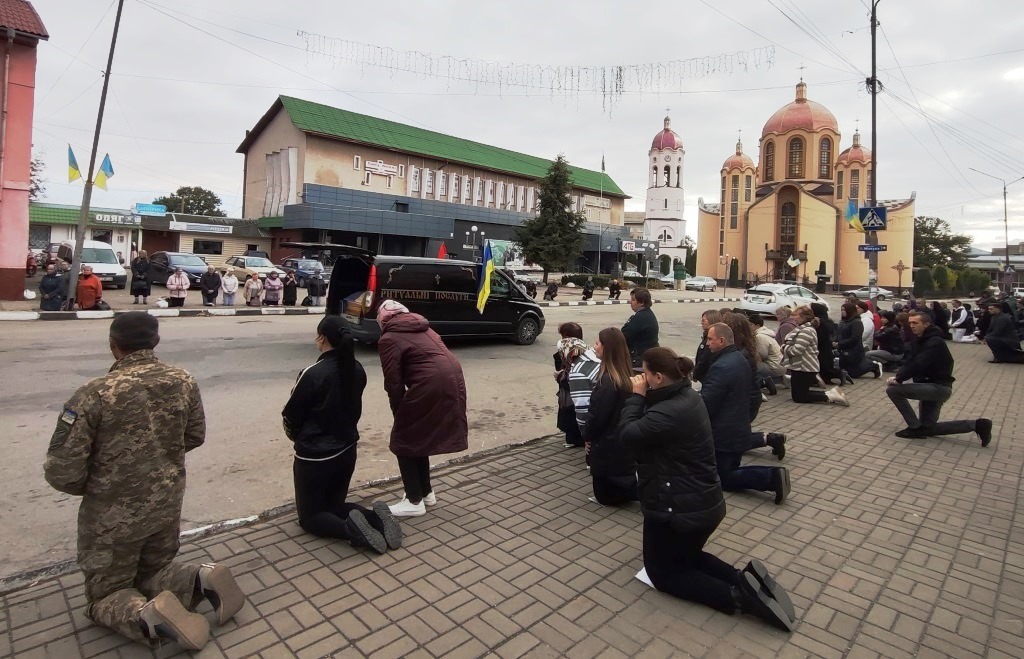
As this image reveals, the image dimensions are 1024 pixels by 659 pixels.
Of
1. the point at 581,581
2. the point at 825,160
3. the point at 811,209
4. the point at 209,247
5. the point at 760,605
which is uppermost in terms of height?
the point at 825,160

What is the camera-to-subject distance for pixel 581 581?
3730 millimetres

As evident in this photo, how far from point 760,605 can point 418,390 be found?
96.0 inches

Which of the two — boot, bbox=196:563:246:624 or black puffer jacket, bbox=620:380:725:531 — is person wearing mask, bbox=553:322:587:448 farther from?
boot, bbox=196:563:246:624

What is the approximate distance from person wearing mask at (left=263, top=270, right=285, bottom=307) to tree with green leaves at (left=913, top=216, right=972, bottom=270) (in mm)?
97083

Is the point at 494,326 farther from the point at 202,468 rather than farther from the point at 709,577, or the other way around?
the point at 709,577

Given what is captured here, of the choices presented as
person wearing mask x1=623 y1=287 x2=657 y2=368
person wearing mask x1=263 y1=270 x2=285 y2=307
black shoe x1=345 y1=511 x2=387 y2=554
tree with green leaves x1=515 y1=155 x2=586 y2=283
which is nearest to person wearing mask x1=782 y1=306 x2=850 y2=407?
person wearing mask x1=623 y1=287 x2=657 y2=368

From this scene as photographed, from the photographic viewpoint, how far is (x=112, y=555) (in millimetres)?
2891

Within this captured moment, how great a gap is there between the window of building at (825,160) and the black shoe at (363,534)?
7521 cm

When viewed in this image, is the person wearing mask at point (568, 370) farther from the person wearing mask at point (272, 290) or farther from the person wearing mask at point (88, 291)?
the person wearing mask at point (272, 290)

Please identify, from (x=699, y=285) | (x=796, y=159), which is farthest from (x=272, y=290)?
(x=796, y=159)

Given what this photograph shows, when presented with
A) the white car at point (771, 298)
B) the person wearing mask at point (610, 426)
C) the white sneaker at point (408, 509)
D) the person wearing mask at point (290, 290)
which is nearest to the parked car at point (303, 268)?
the person wearing mask at point (290, 290)

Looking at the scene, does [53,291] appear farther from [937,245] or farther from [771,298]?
[937,245]

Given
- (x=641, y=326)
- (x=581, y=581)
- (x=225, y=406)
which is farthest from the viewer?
(x=641, y=326)

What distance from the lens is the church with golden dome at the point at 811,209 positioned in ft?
213
